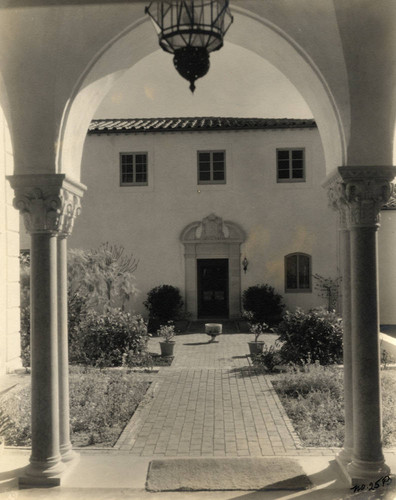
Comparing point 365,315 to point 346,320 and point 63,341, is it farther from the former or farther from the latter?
point 63,341

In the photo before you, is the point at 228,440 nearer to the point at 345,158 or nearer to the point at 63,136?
the point at 345,158

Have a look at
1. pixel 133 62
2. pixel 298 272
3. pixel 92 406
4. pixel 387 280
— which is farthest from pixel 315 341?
pixel 298 272

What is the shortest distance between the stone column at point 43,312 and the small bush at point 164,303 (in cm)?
1396

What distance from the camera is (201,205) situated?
19.8m

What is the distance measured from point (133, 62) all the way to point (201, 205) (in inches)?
563

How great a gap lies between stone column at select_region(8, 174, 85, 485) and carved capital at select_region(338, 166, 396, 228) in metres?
2.78

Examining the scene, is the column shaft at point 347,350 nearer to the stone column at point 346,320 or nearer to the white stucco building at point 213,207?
the stone column at point 346,320

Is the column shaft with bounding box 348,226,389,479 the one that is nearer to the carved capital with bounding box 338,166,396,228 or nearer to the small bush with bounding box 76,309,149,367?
the carved capital with bounding box 338,166,396,228

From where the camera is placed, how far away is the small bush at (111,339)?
10.9 m

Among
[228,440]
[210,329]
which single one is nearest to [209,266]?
[210,329]

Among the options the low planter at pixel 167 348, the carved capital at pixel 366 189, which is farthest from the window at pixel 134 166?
the carved capital at pixel 366 189

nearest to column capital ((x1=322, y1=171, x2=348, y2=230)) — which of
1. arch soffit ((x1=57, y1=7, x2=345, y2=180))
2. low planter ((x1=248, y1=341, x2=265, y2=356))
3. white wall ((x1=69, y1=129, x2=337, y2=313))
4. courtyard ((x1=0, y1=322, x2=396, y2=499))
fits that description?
arch soffit ((x1=57, y1=7, x2=345, y2=180))

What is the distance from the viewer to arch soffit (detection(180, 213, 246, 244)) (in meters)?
19.7

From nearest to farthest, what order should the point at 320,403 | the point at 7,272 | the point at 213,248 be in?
the point at 320,403
the point at 7,272
the point at 213,248
